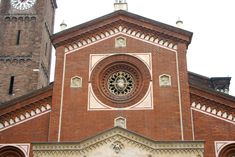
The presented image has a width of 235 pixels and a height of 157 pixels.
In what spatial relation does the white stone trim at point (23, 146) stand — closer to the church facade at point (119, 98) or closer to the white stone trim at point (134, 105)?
the church facade at point (119, 98)

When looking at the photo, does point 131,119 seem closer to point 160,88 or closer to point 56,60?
point 160,88

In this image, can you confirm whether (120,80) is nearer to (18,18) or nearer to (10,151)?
(10,151)

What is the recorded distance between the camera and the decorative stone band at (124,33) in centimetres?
2427

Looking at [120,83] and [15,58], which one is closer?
[120,83]

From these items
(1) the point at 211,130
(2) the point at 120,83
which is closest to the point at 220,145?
(1) the point at 211,130

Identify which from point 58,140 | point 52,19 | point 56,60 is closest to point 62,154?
point 58,140

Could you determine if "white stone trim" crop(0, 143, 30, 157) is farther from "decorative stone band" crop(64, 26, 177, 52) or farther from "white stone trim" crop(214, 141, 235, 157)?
"white stone trim" crop(214, 141, 235, 157)

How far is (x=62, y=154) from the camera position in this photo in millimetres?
20016

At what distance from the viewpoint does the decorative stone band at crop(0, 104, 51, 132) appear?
2316cm

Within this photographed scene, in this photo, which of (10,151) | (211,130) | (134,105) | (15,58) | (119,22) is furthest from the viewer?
(15,58)

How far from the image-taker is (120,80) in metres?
Result: 24.0

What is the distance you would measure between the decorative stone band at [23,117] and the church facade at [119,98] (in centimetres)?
4

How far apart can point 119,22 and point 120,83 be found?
3.55m

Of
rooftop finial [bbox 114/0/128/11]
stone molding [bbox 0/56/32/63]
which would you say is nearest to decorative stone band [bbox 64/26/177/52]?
rooftop finial [bbox 114/0/128/11]
